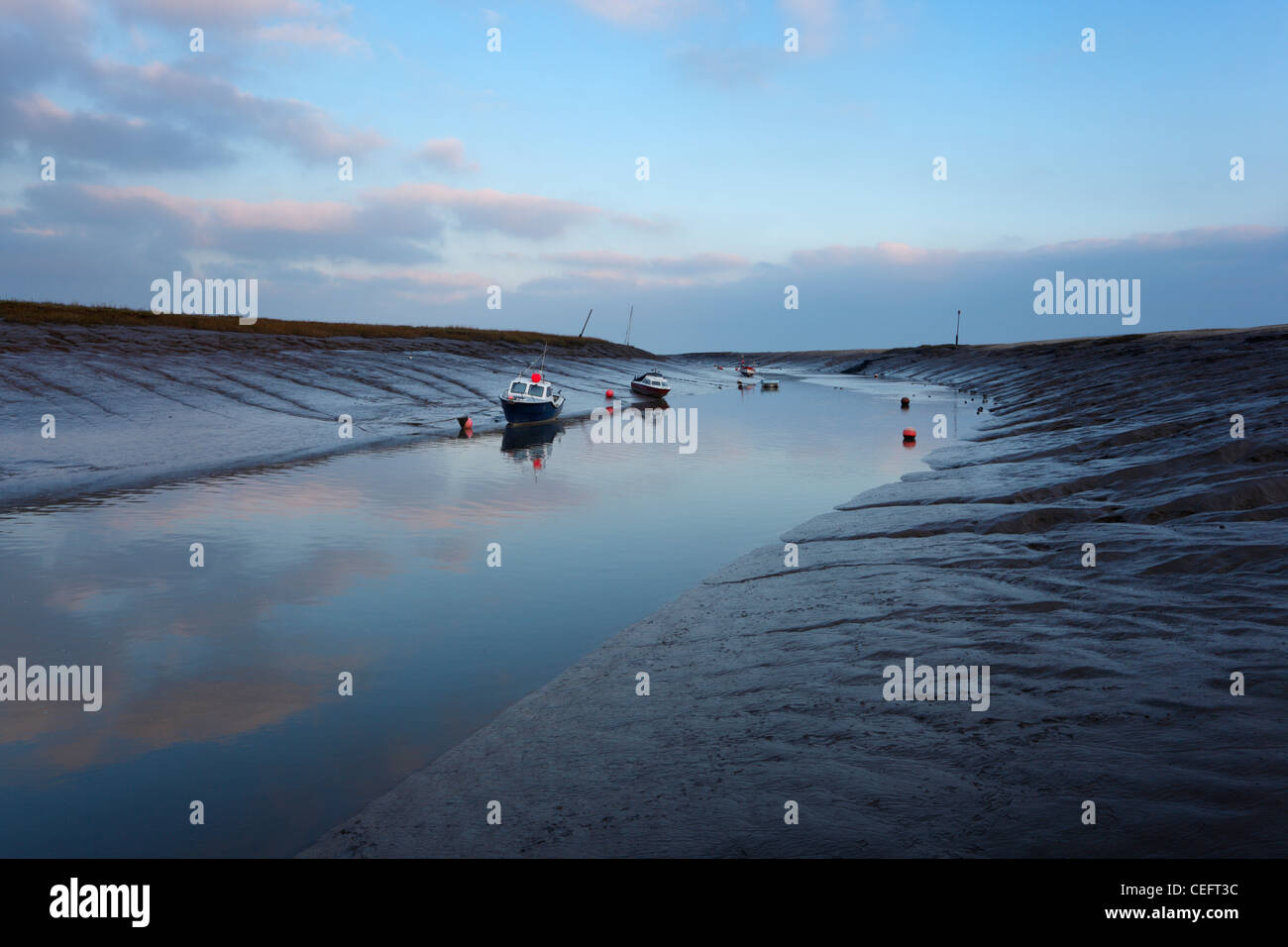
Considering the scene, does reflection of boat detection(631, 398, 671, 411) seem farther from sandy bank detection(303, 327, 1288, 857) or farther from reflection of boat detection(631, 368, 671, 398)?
sandy bank detection(303, 327, 1288, 857)

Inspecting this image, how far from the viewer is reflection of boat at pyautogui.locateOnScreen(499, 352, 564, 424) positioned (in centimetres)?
4688

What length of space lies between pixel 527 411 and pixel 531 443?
21.2ft

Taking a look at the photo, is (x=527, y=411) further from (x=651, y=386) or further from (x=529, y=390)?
(x=651, y=386)

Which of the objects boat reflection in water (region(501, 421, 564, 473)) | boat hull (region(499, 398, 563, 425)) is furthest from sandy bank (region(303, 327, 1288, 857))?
boat hull (region(499, 398, 563, 425))

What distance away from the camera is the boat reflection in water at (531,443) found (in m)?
35.8

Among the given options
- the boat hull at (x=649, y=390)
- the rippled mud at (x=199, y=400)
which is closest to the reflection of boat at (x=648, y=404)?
the boat hull at (x=649, y=390)

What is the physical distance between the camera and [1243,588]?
10.6m

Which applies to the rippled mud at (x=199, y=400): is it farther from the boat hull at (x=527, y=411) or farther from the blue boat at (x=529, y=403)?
the blue boat at (x=529, y=403)

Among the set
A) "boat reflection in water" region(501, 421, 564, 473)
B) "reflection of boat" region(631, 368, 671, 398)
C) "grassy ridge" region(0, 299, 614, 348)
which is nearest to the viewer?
"boat reflection in water" region(501, 421, 564, 473)

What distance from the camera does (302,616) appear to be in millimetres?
13930

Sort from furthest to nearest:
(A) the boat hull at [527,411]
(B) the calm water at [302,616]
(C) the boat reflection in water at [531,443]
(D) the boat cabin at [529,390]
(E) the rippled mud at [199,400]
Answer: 1. (D) the boat cabin at [529,390]
2. (A) the boat hull at [527,411]
3. (C) the boat reflection in water at [531,443]
4. (E) the rippled mud at [199,400]
5. (B) the calm water at [302,616]

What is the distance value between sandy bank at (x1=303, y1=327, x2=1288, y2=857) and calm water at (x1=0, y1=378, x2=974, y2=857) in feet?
4.01

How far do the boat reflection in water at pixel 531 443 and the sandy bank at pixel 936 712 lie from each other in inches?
795
